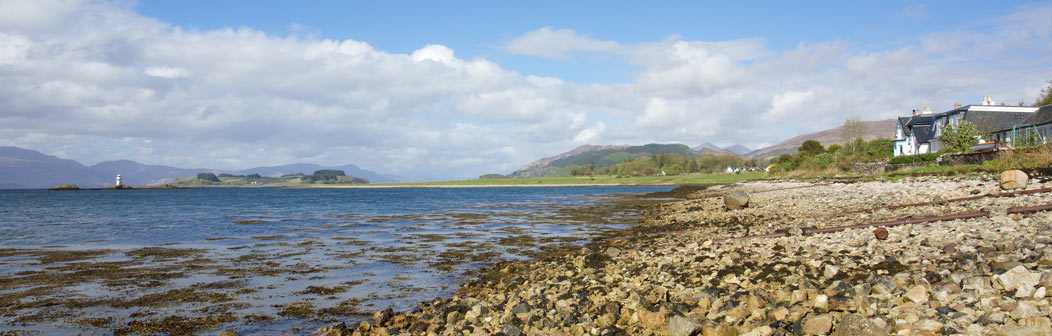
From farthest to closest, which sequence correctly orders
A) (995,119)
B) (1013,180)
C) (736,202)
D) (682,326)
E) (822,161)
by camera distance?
(822,161)
(995,119)
(736,202)
(1013,180)
(682,326)

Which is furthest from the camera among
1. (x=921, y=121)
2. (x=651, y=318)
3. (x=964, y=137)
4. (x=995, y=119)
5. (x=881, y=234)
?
(x=921, y=121)

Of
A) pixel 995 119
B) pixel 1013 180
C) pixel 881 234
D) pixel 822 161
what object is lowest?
pixel 881 234

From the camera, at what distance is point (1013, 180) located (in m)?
16.8

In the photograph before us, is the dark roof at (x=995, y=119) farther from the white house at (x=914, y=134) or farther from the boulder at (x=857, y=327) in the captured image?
the boulder at (x=857, y=327)

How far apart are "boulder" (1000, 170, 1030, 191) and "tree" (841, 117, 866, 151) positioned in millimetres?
70149

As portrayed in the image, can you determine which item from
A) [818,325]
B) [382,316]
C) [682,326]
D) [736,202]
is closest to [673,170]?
[736,202]

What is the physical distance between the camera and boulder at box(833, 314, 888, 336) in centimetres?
500

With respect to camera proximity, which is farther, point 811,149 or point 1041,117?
point 811,149

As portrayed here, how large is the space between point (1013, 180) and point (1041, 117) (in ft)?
152

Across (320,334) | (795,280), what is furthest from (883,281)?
(320,334)

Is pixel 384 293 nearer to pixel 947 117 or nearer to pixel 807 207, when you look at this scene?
→ pixel 807 207

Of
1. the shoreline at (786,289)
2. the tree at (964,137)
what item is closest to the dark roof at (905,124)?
the tree at (964,137)

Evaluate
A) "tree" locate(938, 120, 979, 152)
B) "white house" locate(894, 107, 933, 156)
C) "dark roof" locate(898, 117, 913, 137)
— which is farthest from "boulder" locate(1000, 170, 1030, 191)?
"dark roof" locate(898, 117, 913, 137)

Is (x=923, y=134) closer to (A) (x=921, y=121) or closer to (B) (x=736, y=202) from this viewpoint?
(A) (x=921, y=121)
